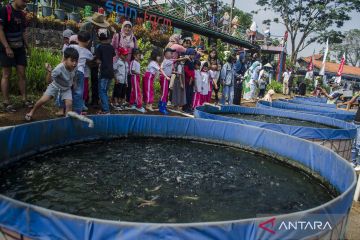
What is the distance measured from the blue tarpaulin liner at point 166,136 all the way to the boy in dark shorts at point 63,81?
Result: 41 cm

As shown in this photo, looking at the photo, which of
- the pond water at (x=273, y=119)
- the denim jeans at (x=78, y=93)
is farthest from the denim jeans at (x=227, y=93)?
the denim jeans at (x=78, y=93)

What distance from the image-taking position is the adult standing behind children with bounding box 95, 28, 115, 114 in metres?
5.33

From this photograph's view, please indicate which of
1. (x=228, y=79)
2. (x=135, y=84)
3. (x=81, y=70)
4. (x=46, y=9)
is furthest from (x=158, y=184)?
(x=46, y=9)

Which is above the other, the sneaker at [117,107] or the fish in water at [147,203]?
the sneaker at [117,107]

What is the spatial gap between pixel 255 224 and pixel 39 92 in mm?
5374

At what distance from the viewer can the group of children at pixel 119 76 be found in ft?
13.9

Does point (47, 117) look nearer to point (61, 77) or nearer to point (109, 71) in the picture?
point (61, 77)

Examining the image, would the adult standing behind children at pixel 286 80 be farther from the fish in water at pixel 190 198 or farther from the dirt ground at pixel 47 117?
the fish in water at pixel 190 198

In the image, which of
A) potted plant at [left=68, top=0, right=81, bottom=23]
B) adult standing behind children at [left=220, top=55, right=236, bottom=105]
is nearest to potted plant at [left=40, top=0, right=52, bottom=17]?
potted plant at [left=68, top=0, right=81, bottom=23]

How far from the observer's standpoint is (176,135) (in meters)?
5.02

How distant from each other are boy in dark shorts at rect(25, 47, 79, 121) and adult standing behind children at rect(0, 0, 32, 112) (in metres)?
0.64

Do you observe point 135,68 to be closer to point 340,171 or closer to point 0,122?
point 0,122

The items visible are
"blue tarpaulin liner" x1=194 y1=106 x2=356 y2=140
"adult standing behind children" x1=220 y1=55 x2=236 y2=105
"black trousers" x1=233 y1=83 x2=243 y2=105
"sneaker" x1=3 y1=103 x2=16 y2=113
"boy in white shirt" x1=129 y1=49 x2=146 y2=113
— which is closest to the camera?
"sneaker" x1=3 y1=103 x2=16 y2=113

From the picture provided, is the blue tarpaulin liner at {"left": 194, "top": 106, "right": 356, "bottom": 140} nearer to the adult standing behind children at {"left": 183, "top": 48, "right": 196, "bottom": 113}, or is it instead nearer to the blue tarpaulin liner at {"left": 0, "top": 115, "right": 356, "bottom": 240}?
the blue tarpaulin liner at {"left": 0, "top": 115, "right": 356, "bottom": 240}
